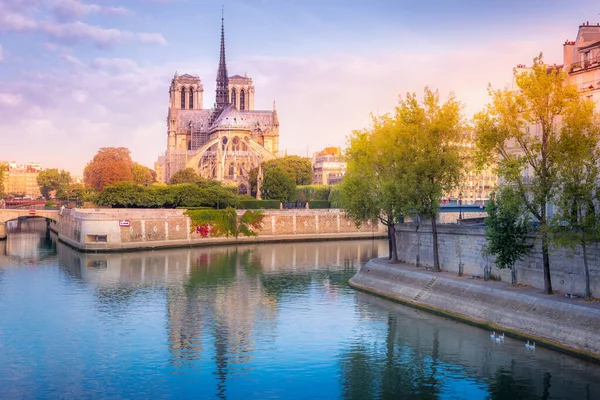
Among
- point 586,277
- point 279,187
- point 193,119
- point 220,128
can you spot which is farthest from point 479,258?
point 193,119

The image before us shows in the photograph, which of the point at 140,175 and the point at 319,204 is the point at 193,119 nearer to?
the point at 140,175

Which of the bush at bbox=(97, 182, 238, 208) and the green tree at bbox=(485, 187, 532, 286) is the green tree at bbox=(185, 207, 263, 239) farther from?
the green tree at bbox=(485, 187, 532, 286)

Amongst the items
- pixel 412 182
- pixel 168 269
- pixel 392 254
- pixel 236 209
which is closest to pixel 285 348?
pixel 412 182

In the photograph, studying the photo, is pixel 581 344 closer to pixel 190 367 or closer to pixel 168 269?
pixel 190 367

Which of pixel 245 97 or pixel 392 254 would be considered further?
pixel 245 97

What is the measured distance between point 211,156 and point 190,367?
388 feet

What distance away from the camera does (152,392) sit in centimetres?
2484

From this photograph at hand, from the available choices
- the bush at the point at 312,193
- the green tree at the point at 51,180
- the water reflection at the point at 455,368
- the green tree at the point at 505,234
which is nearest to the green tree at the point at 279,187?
the bush at the point at 312,193

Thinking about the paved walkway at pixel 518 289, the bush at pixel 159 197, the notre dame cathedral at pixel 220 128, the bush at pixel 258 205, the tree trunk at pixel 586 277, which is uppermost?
the notre dame cathedral at pixel 220 128

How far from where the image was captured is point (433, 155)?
133 feet

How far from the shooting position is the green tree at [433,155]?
40750 millimetres

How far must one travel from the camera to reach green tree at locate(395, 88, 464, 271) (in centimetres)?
4075

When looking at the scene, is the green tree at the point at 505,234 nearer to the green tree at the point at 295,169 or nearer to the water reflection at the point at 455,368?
the water reflection at the point at 455,368

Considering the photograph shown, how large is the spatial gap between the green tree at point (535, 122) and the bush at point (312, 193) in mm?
73861
